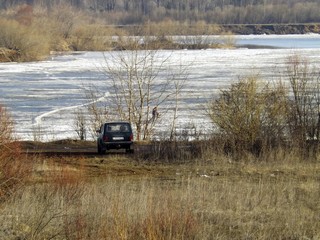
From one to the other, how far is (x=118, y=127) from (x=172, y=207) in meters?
11.2

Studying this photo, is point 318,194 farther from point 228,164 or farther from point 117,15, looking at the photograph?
point 117,15

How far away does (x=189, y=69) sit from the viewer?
50781mm

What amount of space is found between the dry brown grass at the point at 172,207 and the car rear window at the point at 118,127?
16.0 ft

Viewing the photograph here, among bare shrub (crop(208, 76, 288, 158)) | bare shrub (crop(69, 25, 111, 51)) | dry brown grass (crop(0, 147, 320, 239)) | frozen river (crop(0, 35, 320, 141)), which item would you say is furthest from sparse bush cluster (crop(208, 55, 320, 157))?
bare shrub (crop(69, 25, 111, 51))

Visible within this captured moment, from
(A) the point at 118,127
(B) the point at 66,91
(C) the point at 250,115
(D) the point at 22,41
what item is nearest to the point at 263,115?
(C) the point at 250,115

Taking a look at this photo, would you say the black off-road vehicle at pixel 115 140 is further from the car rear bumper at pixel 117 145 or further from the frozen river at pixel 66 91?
the frozen river at pixel 66 91

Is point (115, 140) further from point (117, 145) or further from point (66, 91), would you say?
point (66, 91)

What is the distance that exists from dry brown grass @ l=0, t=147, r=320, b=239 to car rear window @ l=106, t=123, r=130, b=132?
192 inches

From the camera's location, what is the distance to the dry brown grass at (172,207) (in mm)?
Result: 8250

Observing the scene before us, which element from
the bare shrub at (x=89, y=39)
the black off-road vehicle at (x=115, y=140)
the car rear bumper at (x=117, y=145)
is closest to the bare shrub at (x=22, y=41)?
the bare shrub at (x=89, y=39)

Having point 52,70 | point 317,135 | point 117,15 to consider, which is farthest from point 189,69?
point 117,15

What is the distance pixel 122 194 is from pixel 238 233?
2.64m

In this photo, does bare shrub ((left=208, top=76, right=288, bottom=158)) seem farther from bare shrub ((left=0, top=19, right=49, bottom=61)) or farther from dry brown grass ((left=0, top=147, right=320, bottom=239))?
bare shrub ((left=0, top=19, right=49, bottom=61))

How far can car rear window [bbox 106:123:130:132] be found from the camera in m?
20.2
